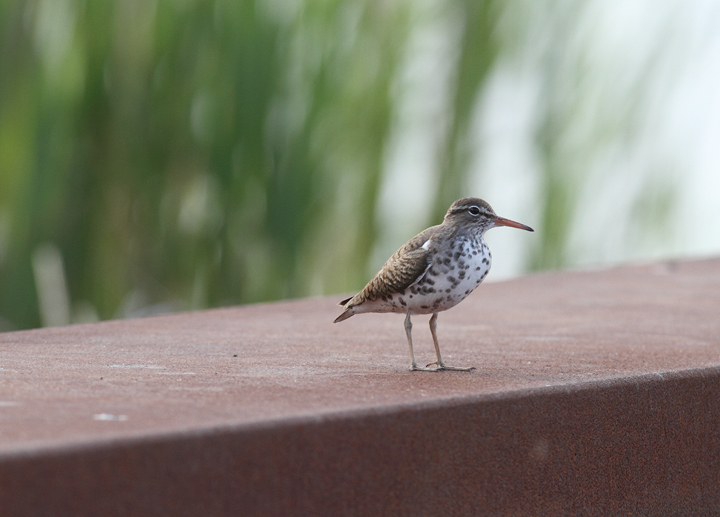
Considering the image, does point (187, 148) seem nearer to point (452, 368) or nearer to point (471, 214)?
point (471, 214)

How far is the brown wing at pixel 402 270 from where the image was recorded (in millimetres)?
2760

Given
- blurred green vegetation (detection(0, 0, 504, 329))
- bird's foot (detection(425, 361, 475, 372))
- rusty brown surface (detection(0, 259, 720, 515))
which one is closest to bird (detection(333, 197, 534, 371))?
bird's foot (detection(425, 361, 475, 372))

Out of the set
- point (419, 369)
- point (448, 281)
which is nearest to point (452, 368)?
point (419, 369)

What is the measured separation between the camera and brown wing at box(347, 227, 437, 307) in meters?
2.76

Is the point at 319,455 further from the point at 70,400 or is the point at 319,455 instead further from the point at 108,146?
the point at 108,146

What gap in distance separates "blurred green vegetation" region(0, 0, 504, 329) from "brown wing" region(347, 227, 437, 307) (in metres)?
3.86

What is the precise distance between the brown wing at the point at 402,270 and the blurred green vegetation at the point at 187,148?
3.86m

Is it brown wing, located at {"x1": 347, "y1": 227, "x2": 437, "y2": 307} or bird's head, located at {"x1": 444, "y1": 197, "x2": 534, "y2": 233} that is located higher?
bird's head, located at {"x1": 444, "y1": 197, "x2": 534, "y2": 233}

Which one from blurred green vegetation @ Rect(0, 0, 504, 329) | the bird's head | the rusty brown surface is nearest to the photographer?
the rusty brown surface

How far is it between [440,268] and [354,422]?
82cm

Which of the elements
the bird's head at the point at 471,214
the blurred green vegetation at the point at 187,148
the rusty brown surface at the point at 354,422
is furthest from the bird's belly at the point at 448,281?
the blurred green vegetation at the point at 187,148

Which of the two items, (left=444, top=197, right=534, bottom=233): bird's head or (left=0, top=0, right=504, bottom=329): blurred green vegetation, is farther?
Result: (left=0, top=0, right=504, bottom=329): blurred green vegetation

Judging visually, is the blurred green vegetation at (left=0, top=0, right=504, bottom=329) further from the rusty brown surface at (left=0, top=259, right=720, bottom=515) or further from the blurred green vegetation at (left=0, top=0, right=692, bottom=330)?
the rusty brown surface at (left=0, top=259, right=720, bottom=515)

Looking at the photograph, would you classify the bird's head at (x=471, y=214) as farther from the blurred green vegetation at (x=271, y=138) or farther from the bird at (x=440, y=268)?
the blurred green vegetation at (x=271, y=138)
